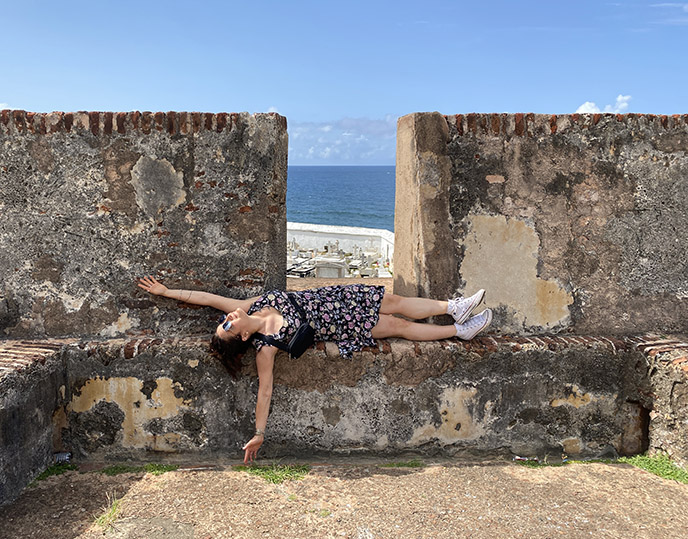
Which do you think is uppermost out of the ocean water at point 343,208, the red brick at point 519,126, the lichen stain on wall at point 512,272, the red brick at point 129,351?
the red brick at point 519,126

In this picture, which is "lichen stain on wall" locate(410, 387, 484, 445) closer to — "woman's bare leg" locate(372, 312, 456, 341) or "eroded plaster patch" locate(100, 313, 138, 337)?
"woman's bare leg" locate(372, 312, 456, 341)

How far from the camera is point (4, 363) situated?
380cm

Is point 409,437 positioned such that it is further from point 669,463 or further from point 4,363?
point 4,363

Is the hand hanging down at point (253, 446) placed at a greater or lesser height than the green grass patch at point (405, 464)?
greater

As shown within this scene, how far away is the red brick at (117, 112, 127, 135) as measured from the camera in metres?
4.26

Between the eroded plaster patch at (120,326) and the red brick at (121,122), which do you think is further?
the eroded plaster patch at (120,326)

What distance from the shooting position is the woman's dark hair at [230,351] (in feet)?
13.2

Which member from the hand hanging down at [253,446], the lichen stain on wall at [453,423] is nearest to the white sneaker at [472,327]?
the lichen stain on wall at [453,423]

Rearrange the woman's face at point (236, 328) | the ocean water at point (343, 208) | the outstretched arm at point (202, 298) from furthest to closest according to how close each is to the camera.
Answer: the ocean water at point (343, 208)
the outstretched arm at point (202, 298)
the woman's face at point (236, 328)

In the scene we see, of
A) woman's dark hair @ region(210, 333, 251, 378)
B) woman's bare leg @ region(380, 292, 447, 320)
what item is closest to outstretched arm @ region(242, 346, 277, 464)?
woman's dark hair @ region(210, 333, 251, 378)

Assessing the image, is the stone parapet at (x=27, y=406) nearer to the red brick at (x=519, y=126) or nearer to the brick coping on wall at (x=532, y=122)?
the brick coping on wall at (x=532, y=122)

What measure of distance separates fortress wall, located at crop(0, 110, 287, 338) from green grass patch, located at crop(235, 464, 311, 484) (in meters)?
1.13

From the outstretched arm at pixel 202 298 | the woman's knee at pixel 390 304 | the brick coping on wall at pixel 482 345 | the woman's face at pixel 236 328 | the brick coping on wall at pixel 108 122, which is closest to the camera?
the woman's face at pixel 236 328

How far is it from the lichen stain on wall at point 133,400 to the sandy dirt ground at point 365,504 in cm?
40
